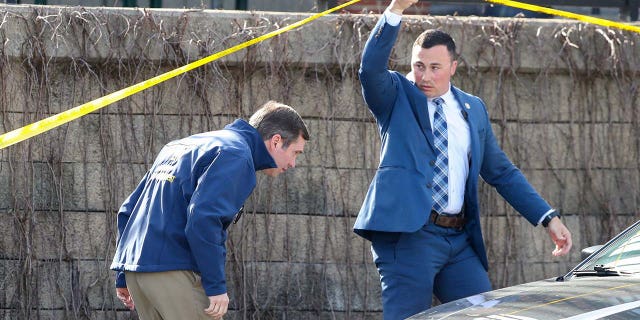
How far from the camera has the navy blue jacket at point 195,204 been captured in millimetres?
4340

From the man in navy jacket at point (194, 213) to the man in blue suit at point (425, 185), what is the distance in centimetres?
65

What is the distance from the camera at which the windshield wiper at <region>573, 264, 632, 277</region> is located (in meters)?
4.55

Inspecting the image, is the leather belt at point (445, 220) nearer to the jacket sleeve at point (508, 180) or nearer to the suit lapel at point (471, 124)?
the suit lapel at point (471, 124)

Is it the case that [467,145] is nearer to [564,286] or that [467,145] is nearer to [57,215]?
[564,286]

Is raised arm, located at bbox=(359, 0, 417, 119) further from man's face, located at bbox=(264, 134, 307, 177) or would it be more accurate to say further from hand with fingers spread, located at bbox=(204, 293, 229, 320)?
hand with fingers spread, located at bbox=(204, 293, 229, 320)

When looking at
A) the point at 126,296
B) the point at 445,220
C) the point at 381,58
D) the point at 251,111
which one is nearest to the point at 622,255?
the point at 445,220

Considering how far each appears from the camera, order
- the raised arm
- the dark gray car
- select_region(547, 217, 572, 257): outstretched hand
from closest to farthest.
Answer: the dark gray car
the raised arm
select_region(547, 217, 572, 257): outstretched hand

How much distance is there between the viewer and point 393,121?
17.3ft

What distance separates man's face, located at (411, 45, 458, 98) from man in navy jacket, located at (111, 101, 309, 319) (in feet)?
2.94

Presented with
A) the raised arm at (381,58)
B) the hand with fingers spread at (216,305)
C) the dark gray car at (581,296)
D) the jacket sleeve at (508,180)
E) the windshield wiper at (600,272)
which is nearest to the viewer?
the dark gray car at (581,296)

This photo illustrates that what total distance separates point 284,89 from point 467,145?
1.96m

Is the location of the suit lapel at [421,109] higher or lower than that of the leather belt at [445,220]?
higher

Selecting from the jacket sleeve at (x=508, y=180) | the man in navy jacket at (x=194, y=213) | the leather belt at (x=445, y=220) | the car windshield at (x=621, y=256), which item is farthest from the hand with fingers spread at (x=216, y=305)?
the jacket sleeve at (x=508, y=180)

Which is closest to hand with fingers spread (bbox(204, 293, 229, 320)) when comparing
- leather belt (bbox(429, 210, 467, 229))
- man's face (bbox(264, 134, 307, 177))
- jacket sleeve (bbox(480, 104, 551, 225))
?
man's face (bbox(264, 134, 307, 177))
